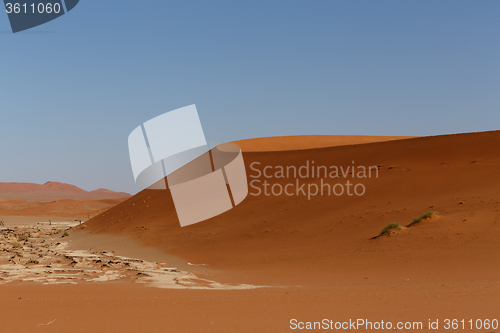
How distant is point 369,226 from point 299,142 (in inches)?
1586

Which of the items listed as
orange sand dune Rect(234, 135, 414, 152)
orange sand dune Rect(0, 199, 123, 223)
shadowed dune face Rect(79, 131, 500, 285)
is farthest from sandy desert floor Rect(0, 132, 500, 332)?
orange sand dune Rect(0, 199, 123, 223)

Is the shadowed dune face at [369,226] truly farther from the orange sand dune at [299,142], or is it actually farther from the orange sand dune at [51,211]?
the orange sand dune at [51,211]

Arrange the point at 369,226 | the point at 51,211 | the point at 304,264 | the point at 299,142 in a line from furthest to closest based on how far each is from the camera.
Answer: the point at 51,211, the point at 299,142, the point at 369,226, the point at 304,264

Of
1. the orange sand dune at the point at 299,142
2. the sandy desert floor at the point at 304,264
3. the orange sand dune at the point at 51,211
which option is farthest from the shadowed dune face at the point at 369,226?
the orange sand dune at the point at 51,211

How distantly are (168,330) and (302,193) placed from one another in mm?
20538

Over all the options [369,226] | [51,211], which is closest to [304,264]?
[369,226]

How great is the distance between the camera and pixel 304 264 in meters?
14.5

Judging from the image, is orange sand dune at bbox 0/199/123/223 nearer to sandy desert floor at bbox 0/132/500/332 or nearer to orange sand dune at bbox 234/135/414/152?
orange sand dune at bbox 234/135/414/152

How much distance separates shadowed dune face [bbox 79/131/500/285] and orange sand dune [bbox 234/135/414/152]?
16.9m

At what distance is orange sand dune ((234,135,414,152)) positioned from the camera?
5128cm

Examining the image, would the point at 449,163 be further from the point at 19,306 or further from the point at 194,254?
the point at 19,306

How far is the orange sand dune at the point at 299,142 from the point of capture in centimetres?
5128

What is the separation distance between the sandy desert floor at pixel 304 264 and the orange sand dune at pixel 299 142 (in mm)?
21470

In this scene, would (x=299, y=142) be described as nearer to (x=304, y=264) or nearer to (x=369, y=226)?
(x=369, y=226)
